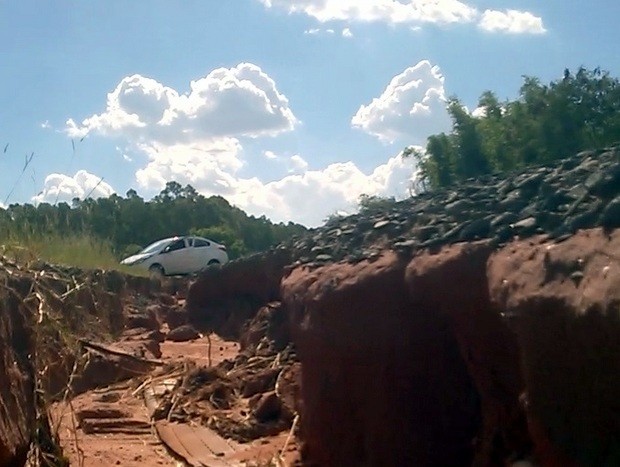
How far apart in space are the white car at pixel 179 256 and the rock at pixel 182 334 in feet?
25.6

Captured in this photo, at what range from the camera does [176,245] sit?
24.8 meters

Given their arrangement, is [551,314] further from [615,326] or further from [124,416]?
[124,416]

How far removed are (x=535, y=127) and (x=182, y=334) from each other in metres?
10.9

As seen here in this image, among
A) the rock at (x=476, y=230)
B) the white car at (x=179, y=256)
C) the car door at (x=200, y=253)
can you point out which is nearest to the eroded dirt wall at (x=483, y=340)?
the rock at (x=476, y=230)

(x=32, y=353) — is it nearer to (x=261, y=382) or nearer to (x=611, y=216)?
(x=611, y=216)

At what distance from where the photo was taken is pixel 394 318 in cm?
557

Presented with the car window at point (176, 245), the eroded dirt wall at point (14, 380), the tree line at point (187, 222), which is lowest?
the eroded dirt wall at point (14, 380)

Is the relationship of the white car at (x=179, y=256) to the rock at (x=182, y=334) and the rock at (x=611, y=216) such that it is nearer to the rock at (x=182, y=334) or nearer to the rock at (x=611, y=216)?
the rock at (x=182, y=334)

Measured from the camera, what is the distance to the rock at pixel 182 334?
623 inches

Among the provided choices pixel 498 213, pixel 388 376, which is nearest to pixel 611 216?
pixel 498 213

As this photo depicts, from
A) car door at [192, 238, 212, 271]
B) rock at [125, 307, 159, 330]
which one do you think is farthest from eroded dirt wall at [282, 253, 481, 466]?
car door at [192, 238, 212, 271]

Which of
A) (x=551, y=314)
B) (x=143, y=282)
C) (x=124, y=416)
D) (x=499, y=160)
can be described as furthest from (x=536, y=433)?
(x=499, y=160)

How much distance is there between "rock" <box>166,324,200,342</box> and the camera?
52.0ft

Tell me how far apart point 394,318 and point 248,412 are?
356 cm
